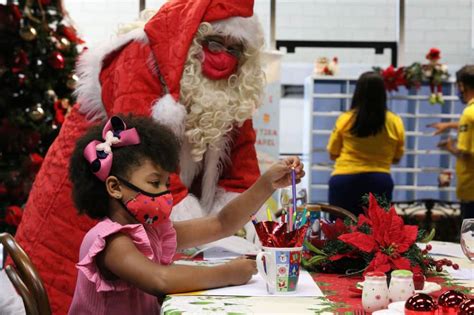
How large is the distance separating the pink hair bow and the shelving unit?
5.46 m

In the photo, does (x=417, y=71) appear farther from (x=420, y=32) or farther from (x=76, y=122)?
(x=76, y=122)

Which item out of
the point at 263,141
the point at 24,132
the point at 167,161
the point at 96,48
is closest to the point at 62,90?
the point at 24,132

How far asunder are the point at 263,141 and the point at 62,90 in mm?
1498

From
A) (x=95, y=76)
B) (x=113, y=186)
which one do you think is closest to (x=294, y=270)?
(x=113, y=186)

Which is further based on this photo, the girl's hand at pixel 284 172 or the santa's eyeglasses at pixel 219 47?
the santa's eyeglasses at pixel 219 47

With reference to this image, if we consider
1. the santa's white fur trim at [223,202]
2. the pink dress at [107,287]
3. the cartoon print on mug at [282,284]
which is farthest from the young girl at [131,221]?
the santa's white fur trim at [223,202]

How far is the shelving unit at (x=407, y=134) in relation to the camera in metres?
7.27

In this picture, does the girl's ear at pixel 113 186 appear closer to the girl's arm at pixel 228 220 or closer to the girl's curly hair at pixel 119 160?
the girl's curly hair at pixel 119 160

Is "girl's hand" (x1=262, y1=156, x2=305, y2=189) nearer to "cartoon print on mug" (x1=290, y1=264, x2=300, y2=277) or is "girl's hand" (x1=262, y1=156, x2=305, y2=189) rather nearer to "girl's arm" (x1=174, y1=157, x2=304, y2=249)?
"girl's arm" (x1=174, y1=157, x2=304, y2=249)

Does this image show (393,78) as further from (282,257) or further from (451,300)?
(451,300)

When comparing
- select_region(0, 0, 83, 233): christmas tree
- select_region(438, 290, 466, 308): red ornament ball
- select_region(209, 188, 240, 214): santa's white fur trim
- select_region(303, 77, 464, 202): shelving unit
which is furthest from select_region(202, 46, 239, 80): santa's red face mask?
select_region(303, 77, 464, 202): shelving unit

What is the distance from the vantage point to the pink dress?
1.69 metres

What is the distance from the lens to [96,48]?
9.02 feet

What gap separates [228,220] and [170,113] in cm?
46
